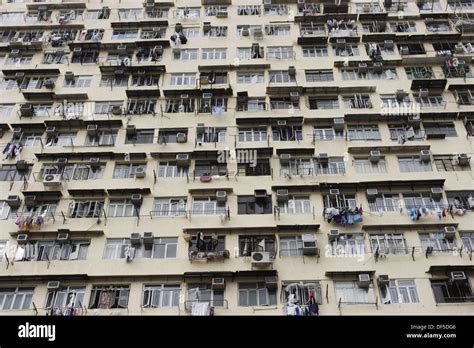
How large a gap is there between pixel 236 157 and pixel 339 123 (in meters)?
5.28

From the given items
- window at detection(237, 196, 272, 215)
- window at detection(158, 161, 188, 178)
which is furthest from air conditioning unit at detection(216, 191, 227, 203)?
window at detection(158, 161, 188, 178)

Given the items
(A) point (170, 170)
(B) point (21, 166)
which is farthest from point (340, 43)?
(B) point (21, 166)

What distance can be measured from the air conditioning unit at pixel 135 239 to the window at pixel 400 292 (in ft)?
33.0

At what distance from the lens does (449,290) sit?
69.9 ft

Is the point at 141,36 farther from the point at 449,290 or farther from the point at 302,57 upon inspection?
the point at 449,290

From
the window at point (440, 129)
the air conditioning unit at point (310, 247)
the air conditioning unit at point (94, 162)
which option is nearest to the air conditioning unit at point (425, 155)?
the window at point (440, 129)

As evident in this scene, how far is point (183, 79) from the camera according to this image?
28.9 m

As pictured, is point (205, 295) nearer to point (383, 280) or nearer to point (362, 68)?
point (383, 280)

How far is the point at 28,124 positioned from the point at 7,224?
219 inches

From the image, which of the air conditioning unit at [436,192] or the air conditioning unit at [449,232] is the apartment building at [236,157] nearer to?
the air conditioning unit at [436,192]

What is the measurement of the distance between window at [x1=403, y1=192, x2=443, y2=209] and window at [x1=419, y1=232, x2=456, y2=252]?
134 centimetres

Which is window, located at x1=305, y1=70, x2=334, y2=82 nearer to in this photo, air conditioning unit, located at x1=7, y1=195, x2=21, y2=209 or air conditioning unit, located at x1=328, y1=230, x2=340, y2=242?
air conditioning unit, located at x1=328, y1=230, x2=340, y2=242

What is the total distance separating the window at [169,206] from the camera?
2391 cm

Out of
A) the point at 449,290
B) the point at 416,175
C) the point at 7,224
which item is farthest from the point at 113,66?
the point at 449,290
